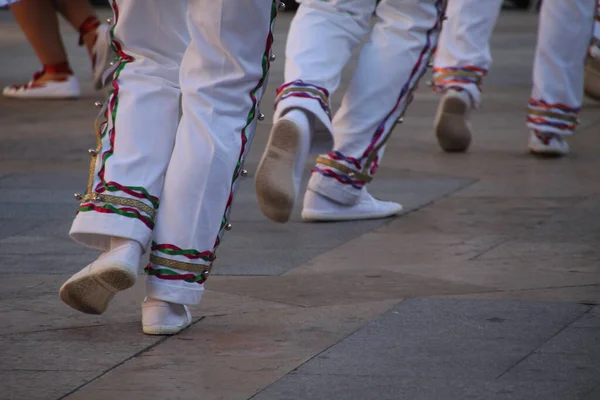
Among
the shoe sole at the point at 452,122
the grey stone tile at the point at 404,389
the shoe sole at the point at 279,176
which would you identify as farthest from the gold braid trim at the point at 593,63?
the grey stone tile at the point at 404,389

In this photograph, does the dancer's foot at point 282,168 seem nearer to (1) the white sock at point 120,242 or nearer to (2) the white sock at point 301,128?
(2) the white sock at point 301,128

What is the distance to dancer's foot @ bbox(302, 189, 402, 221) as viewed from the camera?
177 inches

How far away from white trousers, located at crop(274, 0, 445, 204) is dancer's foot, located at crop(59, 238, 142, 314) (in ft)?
4.62

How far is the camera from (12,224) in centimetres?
440

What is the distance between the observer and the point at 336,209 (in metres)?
4.50

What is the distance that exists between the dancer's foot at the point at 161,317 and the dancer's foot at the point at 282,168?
0.77 m

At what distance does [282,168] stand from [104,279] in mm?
1003

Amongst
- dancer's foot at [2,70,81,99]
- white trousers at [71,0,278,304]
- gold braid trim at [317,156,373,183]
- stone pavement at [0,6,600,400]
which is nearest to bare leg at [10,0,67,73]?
dancer's foot at [2,70,81,99]

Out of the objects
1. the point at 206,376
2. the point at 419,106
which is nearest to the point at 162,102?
the point at 206,376

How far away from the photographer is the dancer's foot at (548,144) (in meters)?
5.79

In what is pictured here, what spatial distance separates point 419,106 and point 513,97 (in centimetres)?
64

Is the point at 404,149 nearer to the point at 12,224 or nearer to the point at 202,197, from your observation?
the point at 12,224

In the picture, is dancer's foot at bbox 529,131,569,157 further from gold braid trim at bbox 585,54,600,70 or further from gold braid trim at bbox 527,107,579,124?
gold braid trim at bbox 585,54,600,70

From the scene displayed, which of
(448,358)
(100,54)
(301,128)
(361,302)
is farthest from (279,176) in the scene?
(100,54)
